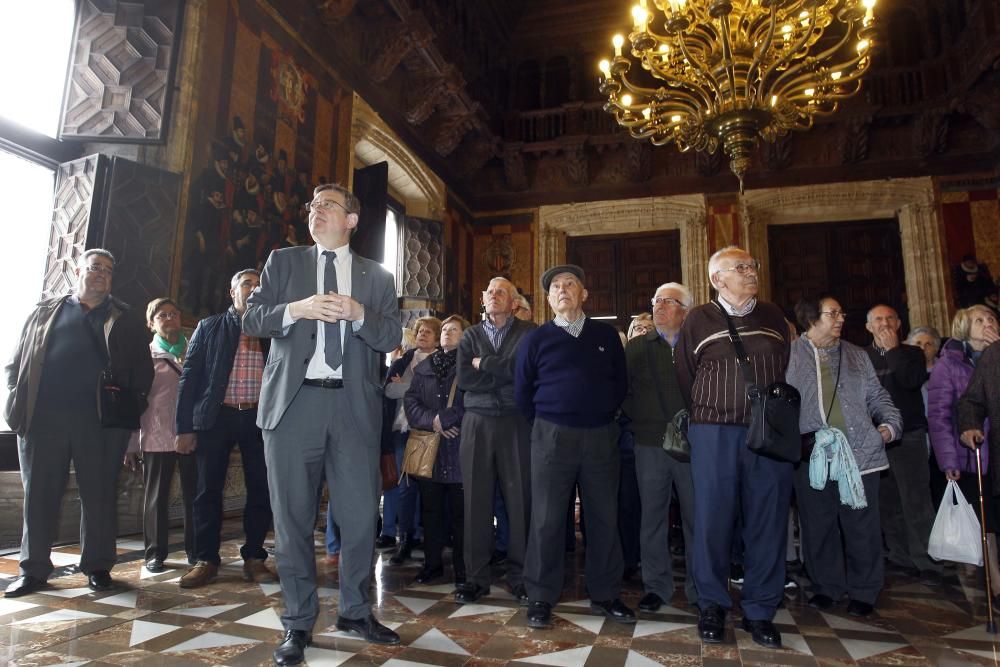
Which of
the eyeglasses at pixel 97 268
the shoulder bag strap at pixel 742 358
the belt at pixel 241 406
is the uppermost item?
the eyeglasses at pixel 97 268

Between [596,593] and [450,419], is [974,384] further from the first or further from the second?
[450,419]

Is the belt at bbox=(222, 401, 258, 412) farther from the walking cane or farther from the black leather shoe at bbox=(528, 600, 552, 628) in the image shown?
the walking cane

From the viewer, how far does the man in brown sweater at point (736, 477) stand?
8.32 ft

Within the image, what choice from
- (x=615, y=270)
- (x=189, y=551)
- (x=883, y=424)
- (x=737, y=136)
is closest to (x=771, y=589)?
(x=883, y=424)

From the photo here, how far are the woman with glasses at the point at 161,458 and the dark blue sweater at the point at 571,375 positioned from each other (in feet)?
6.94

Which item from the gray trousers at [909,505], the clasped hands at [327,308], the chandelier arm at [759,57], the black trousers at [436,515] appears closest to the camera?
the clasped hands at [327,308]

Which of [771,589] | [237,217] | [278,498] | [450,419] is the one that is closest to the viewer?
[278,498]

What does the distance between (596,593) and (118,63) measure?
17.7 ft

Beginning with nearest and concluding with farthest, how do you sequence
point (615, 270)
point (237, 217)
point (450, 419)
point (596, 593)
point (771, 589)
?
point (771, 589), point (596, 593), point (450, 419), point (237, 217), point (615, 270)

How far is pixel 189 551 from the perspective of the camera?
3547mm

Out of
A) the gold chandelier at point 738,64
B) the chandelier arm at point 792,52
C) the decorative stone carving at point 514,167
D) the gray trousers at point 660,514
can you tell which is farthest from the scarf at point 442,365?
→ the decorative stone carving at point 514,167

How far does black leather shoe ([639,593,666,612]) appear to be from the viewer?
2.91 meters

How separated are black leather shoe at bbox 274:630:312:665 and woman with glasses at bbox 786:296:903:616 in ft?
7.35

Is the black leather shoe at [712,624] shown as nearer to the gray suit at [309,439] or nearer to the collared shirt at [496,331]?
the gray suit at [309,439]
